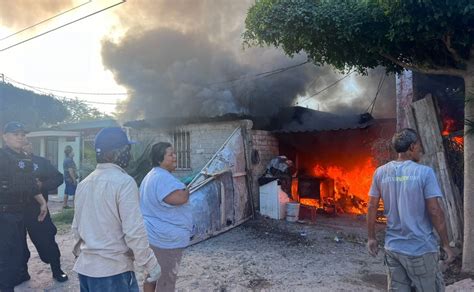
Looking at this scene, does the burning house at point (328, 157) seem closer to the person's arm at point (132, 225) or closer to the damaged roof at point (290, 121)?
the damaged roof at point (290, 121)

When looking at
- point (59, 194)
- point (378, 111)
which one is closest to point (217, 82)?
point (378, 111)

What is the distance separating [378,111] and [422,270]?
→ 33.9 feet

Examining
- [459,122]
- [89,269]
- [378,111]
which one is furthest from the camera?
[378,111]

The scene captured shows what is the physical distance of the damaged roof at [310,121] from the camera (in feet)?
32.2

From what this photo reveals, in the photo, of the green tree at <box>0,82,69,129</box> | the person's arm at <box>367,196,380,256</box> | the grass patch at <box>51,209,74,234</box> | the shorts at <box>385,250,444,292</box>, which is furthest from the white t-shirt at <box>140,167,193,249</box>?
the green tree at <box>0,82,69,129</box>

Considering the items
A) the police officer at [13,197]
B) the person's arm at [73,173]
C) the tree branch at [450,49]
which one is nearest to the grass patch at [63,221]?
the person's arm at [73,173]

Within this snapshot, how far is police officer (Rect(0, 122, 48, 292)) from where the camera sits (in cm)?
403

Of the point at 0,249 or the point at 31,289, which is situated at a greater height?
the point at 0,249

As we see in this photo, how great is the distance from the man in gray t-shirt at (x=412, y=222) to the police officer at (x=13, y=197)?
3.94 m

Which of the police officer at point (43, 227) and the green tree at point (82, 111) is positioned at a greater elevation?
the green tree at point (82, 111)

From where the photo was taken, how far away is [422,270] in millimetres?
2873

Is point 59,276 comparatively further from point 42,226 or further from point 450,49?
point 450,49

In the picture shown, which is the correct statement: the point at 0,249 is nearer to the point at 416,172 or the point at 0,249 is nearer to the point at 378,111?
the point at 416,172

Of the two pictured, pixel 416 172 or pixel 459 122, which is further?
pixel 459 122
